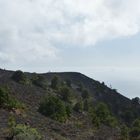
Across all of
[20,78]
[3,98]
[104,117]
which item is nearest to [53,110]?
[3,98]

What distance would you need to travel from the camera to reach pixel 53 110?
51.0 metres

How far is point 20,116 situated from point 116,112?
46.3 meters

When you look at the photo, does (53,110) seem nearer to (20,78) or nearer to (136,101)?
(20,78)

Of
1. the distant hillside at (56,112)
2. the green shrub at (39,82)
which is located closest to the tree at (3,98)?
the distant hillside at (56,112)

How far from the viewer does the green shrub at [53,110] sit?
5025cm

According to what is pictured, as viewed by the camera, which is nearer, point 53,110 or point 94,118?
point 53,110

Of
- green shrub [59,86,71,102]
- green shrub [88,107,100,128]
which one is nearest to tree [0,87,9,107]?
green shrub [88,107,100,128]

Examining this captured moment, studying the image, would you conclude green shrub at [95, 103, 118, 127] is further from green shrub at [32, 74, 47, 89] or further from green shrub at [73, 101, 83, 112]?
green shrub at [32, 74, 47, 89]

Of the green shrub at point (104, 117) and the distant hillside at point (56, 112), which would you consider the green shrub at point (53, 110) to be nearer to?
the distant hillside at point (56, 112)

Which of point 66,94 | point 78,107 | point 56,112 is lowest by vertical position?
point 56,112

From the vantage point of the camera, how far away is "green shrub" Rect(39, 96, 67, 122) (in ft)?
165

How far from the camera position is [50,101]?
170 feet

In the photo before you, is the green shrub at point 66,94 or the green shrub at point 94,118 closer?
the green shrub at point 94,118

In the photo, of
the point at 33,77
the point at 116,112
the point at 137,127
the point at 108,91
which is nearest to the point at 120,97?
the point at 108,91
